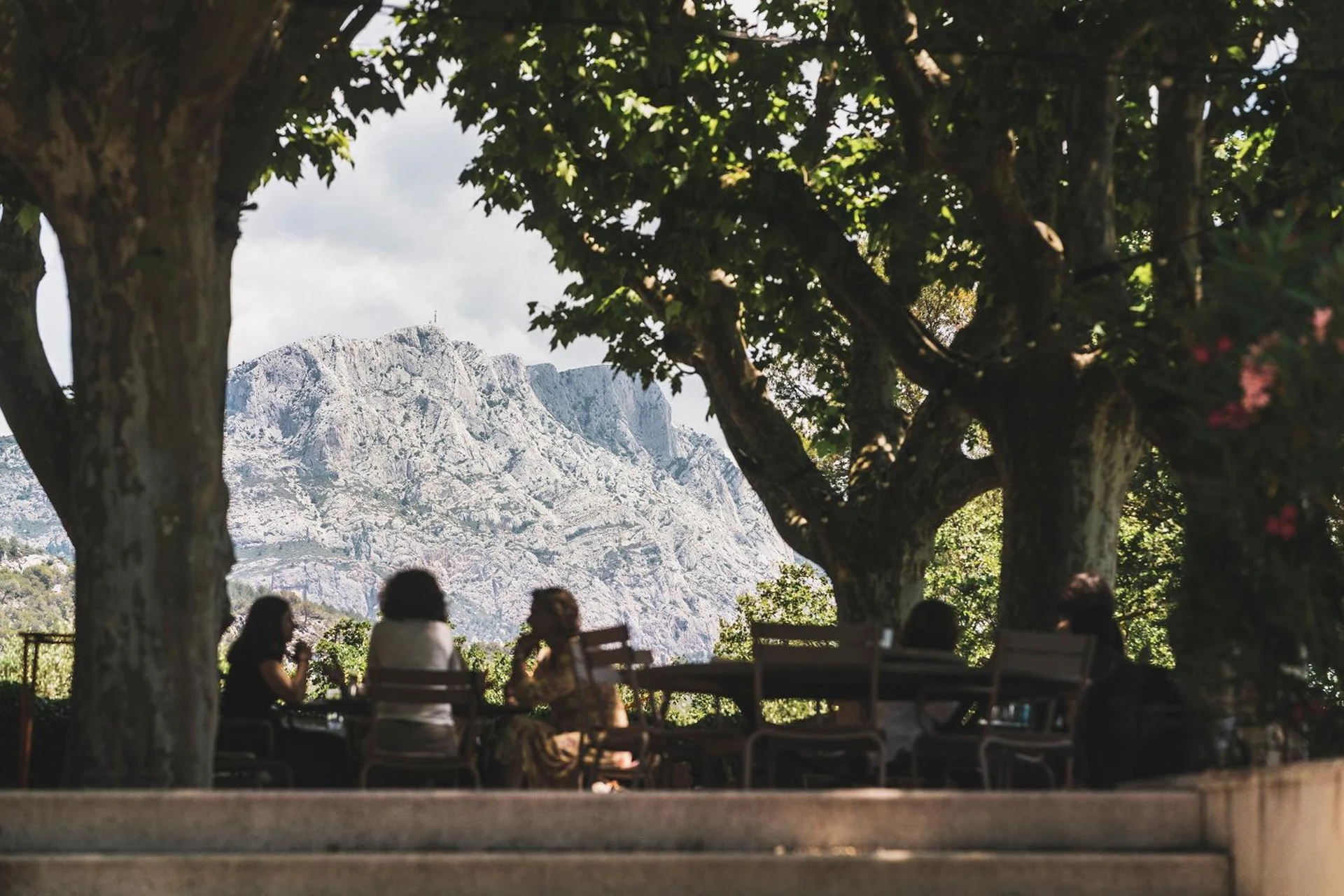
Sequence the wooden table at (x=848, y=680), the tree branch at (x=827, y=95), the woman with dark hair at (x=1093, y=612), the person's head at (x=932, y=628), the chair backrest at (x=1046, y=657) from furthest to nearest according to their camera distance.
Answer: the tree branch at (x=827, y=95) → the person's head at (x=932, y=628) → the woman with dark hair at (x=1093, y=612) → the wooden table at (x=848, y=680) → the chair backrest at (x=1046, y=657)

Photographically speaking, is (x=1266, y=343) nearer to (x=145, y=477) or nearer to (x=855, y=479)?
(x=145, y=477)

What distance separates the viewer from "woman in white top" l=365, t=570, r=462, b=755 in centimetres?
981

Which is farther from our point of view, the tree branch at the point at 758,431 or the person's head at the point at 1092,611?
the tree branch at the point at 758,431

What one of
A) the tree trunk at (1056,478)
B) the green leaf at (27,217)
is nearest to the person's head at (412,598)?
the green leaf at (27,217)

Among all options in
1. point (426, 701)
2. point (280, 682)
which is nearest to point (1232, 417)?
point (426, 701)

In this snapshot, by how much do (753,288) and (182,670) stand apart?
9.02 m

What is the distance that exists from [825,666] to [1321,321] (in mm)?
3673

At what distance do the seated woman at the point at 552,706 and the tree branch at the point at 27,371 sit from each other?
291cm

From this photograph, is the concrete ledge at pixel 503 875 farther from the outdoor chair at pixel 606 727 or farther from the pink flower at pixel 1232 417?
the outdoor chair at pixel 606 727

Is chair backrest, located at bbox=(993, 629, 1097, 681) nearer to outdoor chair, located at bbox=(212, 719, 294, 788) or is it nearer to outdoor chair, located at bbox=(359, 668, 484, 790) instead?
outdoor chair, located at bbox=(359, 668, 484, 790)

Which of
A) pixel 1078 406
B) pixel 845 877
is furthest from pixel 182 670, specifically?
pixel 1078 406

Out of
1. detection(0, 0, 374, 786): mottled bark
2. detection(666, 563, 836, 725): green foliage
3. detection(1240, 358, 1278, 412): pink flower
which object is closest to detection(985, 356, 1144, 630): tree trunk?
detection(0, 0, 374, 786): mottled bark

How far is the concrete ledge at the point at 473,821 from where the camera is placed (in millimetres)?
5680

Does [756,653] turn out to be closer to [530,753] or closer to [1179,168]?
[530,753]
